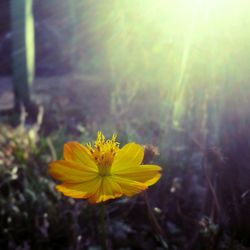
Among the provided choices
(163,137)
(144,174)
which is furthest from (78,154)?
(163,137)

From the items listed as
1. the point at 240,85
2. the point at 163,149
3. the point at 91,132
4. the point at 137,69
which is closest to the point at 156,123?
the point at 91,132

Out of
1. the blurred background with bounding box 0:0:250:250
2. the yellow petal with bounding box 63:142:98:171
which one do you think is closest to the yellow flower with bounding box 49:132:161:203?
the yellow petal with bounding box 63:142:98:171

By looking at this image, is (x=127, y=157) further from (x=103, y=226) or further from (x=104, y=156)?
(x=103, y=226)

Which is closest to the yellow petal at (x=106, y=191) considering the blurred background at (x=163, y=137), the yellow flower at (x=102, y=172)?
the yellow flower at (x=102, y=172)

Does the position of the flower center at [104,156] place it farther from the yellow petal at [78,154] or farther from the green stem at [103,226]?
the green stem at [103,226]

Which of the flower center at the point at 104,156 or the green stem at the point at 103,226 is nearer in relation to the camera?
the green stem at the point at 103,226

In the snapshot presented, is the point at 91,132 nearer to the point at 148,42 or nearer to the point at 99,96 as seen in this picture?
the point at 148,42
